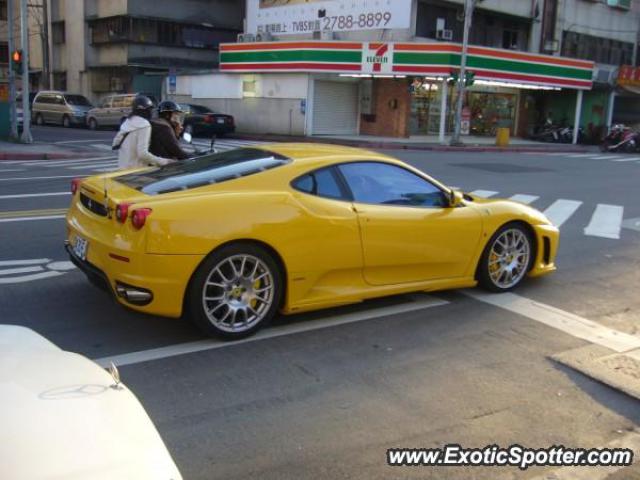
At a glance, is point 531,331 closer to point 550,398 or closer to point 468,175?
point 550,398

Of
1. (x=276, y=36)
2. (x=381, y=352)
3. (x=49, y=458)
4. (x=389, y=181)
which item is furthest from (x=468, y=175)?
(x=276, y=36)

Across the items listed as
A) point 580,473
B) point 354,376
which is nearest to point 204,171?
point 354,376

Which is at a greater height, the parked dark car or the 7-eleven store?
the 7-eleven store

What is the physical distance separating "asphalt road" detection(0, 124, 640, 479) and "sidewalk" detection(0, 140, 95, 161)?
1239 cm

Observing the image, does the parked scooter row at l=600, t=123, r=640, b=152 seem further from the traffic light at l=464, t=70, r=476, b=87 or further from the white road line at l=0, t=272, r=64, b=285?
the white road line at l=0, t=272, r=64, b=285

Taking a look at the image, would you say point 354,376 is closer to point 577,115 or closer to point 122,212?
point 122,212

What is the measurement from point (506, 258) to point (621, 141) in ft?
89.5

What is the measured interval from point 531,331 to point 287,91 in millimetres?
27437

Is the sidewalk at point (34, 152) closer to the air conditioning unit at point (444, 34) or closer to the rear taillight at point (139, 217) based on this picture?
the rear taillight at point (139, 217)

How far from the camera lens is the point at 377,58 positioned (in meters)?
29.6

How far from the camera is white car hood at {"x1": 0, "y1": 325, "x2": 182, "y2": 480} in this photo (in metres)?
1.93

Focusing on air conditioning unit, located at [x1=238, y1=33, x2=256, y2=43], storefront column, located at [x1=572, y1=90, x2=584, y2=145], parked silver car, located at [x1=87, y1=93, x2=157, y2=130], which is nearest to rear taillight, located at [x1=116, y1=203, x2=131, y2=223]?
parked silver car, located at [x1=87, y1=93, x2=157, y2=130]

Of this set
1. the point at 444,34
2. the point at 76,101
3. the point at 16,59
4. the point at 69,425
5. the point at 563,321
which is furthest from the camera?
the point at 76,101

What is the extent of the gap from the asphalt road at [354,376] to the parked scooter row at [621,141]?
2576 cm
